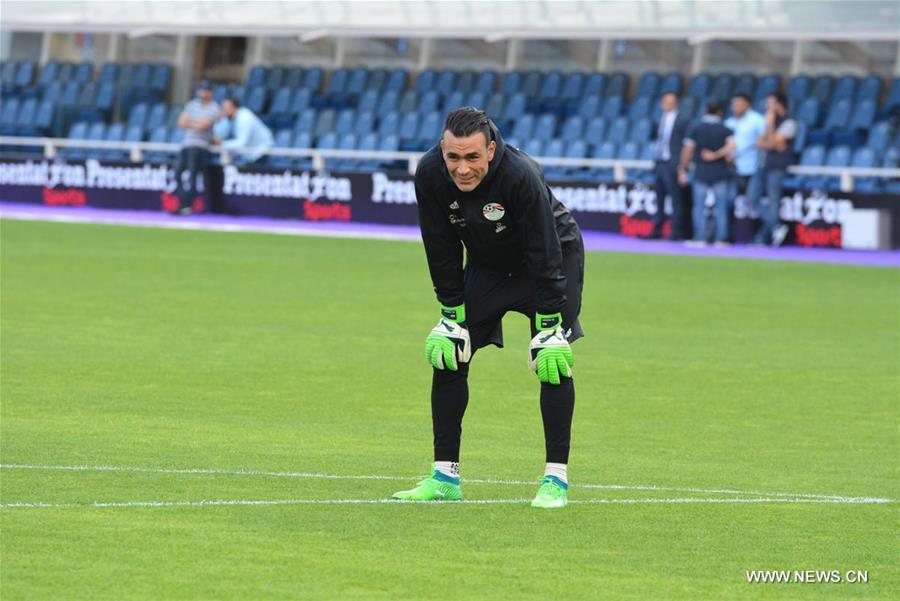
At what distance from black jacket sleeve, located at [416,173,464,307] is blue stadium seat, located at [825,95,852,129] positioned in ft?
78.1

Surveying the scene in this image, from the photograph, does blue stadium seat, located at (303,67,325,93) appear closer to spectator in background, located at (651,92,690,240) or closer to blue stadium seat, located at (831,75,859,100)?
→ blue stadium seat, located at (831,75,859,100)

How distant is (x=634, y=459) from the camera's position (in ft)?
30.7

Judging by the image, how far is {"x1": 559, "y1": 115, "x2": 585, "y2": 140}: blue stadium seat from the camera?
109ft

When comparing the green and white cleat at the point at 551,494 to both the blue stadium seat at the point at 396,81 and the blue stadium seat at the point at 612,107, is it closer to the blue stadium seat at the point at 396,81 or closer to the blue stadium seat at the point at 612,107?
the blue stadium seat at the point at 612,107

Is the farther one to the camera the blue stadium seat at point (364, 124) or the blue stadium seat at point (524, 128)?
the blue stadium seat at point (364, 124)

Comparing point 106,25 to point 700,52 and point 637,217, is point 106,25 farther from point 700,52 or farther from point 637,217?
point 637,217

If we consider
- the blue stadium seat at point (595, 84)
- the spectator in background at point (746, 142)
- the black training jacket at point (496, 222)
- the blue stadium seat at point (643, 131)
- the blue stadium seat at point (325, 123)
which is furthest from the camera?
the blue stadium seat at point (325, 123)

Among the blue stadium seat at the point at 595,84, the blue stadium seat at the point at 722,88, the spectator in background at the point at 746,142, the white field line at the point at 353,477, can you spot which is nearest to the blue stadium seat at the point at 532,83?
the blue stadium seat at the point at 595,84

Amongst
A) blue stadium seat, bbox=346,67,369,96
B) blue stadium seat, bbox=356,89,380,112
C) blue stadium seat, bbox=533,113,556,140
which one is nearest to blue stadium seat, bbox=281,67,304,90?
blue stadium seat, bbox=346,67,369,96

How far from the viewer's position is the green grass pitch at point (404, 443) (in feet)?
21.5

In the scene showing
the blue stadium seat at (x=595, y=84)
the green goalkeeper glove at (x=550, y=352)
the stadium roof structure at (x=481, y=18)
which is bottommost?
the green goalkeeper glove at (x=550, y=352)

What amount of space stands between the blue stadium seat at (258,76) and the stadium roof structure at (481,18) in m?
1.24

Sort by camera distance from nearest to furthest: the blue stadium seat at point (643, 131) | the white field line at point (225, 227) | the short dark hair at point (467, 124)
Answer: the short dark hair at point (467, 124)
the white field line at point (225, 227)
the blue stadium seat at point (643, 131)

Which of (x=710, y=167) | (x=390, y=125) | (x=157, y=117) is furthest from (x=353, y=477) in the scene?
(x=157, y=117)
